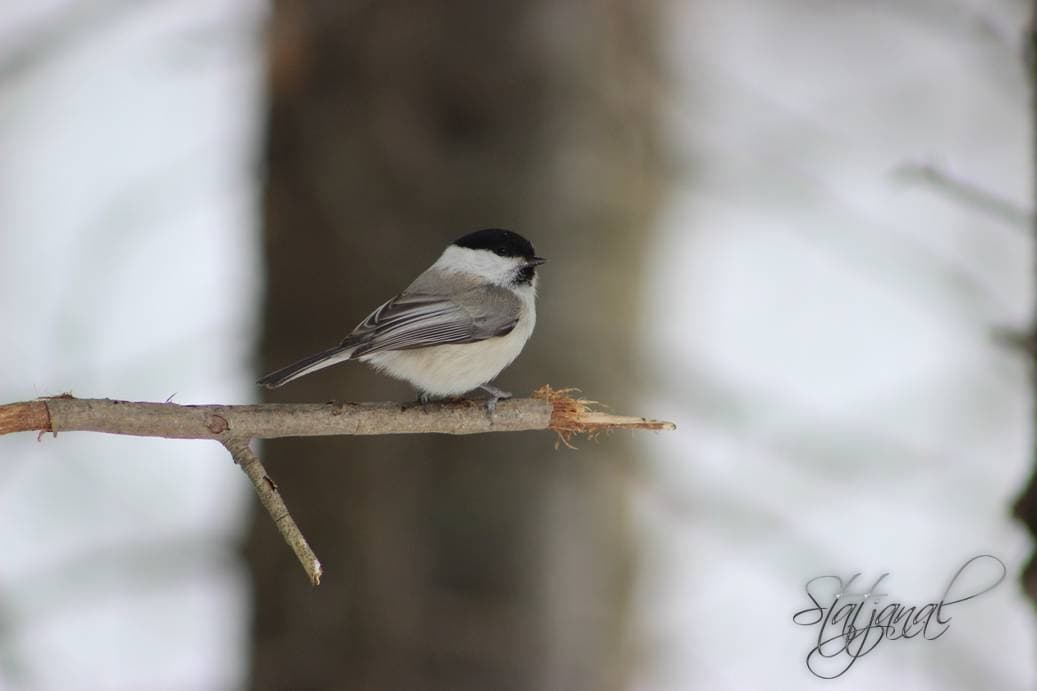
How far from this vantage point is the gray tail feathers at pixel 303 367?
1.93 m

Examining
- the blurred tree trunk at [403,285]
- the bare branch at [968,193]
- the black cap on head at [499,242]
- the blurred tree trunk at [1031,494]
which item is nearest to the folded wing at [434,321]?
the black cap on head at [499,242]

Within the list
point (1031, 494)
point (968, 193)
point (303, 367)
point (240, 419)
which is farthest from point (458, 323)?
point (1031, 494)

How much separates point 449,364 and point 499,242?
1.39ft

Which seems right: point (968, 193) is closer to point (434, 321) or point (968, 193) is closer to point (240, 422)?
point (434, 321)

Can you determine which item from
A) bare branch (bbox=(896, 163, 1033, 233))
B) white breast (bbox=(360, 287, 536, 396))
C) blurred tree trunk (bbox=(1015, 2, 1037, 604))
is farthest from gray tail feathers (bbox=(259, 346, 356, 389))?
blurred tree trunk (bbox=(1015, 2, 1037, 604))

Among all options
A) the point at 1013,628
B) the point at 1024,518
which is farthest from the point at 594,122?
the point at 1013,628

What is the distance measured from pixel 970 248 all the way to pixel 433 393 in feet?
12.0

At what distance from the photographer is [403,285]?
3.48m

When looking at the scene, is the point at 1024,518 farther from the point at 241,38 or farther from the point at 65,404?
the point at 241,38

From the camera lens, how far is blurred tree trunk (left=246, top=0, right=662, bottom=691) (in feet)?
11.2

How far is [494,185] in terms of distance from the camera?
3.58m

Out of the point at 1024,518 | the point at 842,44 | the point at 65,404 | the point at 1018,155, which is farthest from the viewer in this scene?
the point at 842,44

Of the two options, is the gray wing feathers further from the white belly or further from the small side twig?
the small side twig

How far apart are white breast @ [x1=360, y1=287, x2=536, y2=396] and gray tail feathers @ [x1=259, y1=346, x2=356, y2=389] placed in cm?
17
